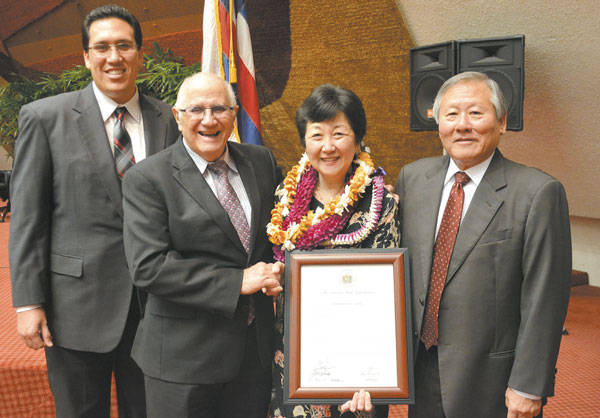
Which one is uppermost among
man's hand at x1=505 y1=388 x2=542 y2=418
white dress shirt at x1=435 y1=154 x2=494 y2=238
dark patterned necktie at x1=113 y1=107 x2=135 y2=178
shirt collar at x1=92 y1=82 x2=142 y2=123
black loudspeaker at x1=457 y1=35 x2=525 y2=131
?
black loudspeaker at x1=457 y1=35 x2=525 y2=131

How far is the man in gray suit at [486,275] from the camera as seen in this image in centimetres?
158

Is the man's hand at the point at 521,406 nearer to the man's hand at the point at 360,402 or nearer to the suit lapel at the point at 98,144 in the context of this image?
the man's hand at the point at 360,402

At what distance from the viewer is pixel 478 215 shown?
1.66m

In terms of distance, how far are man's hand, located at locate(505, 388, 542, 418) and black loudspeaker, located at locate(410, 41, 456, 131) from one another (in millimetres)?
2441

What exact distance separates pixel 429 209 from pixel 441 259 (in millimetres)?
177

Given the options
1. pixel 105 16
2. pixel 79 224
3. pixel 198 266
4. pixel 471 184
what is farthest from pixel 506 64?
pixel 79 224

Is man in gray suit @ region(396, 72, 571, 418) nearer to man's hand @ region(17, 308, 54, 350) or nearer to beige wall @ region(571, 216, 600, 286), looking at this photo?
man's hand @ region(17, 308, 54, 350)

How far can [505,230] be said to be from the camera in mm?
1622

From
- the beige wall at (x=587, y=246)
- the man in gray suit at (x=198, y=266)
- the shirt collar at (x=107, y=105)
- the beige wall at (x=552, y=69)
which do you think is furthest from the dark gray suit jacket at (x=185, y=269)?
the beige wall at (x=587, y=246)

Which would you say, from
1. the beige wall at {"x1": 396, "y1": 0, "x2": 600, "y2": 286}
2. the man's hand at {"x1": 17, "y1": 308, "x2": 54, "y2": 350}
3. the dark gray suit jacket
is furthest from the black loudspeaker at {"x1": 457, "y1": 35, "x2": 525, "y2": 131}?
the man's hand at {"x1": 17, "y1": 308, "x2": 54, "y2": 350}

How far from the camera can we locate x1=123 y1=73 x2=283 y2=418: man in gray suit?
5.62ft

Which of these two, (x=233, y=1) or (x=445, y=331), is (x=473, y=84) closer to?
(x=445, y=331)

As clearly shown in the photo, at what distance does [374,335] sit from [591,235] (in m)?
4.24

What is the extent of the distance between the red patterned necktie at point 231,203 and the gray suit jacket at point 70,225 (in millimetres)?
398
